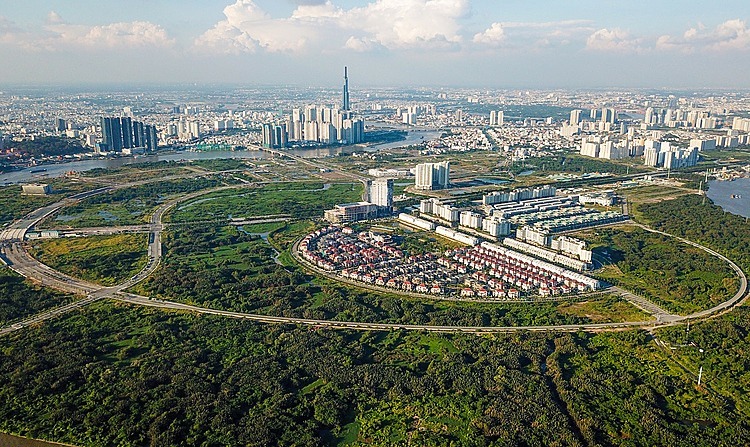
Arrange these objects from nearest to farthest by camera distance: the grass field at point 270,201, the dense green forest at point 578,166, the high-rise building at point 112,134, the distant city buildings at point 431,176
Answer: the grass field at point 270,201
the distant city buildings at point 431,176
the dense green forest at point 578,166
the high-rise building at point 112,134

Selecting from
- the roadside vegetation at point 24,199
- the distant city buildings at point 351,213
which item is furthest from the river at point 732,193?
the roadside vegetation at point 24,199

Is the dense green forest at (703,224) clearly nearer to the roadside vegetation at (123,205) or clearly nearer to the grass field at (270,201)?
the grass field at (270,201)

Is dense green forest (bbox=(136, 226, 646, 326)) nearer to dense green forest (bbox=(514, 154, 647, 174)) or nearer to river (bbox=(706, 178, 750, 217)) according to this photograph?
river (bbox=(706, 178, 750, 217))

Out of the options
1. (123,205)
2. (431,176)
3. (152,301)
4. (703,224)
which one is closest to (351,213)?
(431,176)

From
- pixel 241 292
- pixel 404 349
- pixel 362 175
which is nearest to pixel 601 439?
pixel 404 349

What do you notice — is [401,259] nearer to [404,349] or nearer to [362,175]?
[404,349]

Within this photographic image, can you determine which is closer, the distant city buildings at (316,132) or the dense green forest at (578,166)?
the dense green forest at (578,166)

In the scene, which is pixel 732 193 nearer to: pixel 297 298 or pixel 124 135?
pixel 297 298
